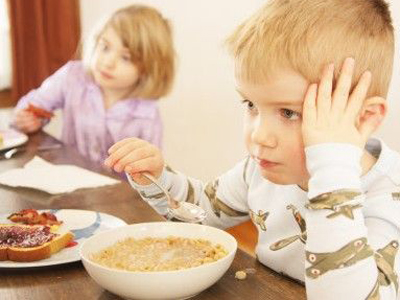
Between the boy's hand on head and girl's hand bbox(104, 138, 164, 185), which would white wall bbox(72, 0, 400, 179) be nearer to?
girl's hand bbox(104, 138, 164, 185)

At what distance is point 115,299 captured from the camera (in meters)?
0.87

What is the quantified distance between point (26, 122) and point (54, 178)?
70cm

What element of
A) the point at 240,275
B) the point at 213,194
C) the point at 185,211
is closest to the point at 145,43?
the point at 213,194

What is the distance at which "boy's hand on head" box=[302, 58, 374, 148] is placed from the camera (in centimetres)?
88

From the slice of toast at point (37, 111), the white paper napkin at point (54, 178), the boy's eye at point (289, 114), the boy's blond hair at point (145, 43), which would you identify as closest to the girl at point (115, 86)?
the boy's blond hair at point (145, 43)

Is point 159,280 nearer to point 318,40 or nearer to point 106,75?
point 318,40

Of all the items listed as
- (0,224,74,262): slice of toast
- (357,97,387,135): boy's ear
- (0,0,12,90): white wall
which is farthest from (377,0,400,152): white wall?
(0,0,12,90): white wall

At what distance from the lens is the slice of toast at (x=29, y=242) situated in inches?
38.3

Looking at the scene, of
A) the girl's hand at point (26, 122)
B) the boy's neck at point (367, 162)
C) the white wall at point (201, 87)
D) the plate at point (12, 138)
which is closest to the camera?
the boy's neck at point (367, 162)

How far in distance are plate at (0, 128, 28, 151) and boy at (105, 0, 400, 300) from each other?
1.02 metres

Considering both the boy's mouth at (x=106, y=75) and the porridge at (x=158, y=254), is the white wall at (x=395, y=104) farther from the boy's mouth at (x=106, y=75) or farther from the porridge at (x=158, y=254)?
the porridge at (x=158, y=254)

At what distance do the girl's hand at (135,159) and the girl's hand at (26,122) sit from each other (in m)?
1.00

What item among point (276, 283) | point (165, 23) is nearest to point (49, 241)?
point (276, 283)

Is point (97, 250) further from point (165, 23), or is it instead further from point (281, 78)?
point (165, 23)
